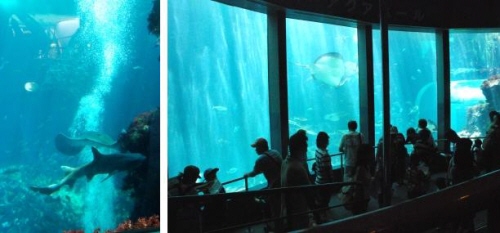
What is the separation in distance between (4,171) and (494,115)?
1.77 metres

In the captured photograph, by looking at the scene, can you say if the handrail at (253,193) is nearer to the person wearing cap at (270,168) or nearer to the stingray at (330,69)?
the person wearing cap at (270,168)

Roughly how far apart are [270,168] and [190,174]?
201 millimetres

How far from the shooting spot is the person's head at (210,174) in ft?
3.15

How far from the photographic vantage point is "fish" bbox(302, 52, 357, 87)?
1068mm

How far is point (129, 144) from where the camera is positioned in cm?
201

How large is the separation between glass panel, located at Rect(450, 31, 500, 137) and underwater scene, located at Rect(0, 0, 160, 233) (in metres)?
0.96

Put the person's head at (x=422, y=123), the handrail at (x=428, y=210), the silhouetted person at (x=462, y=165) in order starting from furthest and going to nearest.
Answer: the silhouetted person at (x=462, y=165) < the person's head at (x=422, y=123) < the handrail at (x=428, y=210)

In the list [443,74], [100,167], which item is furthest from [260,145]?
[100,167]

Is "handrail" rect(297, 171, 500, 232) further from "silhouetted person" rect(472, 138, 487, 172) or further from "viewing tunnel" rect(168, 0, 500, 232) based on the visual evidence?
"silhouetted person" rect(472, 138, 487, 172)

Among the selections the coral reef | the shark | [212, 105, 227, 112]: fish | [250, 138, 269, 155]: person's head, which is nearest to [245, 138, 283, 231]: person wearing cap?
[250, 138, 269, 155]: person's head

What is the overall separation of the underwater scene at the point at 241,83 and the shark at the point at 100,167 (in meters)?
1.05

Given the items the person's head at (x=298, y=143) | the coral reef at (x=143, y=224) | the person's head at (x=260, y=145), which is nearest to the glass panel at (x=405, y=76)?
the person's head at (x=298, y=143)

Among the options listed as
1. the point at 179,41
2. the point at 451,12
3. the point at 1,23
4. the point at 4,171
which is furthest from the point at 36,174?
the point at 451,12

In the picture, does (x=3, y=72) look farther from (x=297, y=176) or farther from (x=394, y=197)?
(x=394, y=197)
